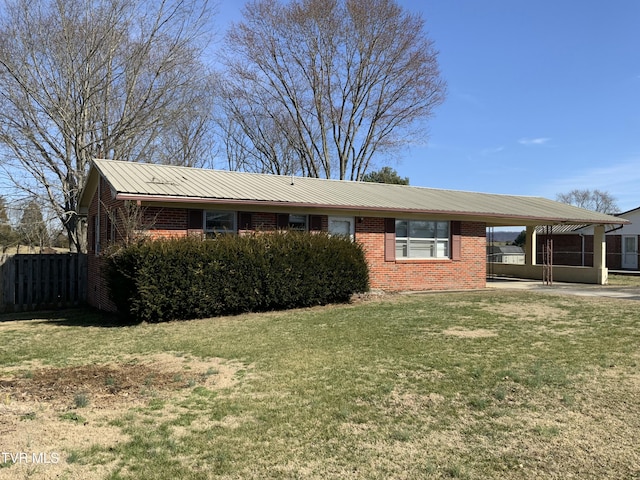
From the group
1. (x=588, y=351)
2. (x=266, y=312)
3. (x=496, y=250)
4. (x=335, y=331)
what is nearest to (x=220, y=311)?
(x=266, y=312)

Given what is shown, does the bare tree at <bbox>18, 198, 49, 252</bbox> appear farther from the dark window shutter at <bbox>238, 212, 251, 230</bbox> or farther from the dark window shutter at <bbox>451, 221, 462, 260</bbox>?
the dark window shutter at <bbox>451, 221, 462, 260</bbox>

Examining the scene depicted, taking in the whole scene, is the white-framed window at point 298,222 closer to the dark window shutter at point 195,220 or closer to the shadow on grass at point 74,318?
the dark window shutter at point 195,220

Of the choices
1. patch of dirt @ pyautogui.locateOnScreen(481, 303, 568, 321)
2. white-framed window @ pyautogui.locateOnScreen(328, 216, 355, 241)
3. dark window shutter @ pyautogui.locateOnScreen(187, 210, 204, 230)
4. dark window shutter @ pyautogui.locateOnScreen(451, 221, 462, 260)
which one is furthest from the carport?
dark window shutter @ pyautogui.locateOnScreen(187, 210, 204, 230)

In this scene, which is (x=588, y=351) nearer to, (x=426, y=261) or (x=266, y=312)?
(x=266, y=312)

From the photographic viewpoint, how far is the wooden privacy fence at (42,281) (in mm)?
13414

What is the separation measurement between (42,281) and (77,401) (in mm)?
10588

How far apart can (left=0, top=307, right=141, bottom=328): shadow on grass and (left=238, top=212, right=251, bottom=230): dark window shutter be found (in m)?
3.78

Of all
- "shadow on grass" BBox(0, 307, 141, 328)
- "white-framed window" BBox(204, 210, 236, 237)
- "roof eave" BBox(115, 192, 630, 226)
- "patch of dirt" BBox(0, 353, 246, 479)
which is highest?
"roof eave" BBox(115, 192, 630, 226)

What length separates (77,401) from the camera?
491 cm

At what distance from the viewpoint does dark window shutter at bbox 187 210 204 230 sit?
1253cm

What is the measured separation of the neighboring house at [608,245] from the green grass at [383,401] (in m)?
23.3

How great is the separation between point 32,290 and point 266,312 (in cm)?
713

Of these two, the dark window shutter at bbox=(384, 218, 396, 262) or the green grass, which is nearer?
the green grass

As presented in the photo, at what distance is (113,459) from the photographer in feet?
12.2
